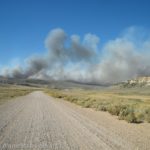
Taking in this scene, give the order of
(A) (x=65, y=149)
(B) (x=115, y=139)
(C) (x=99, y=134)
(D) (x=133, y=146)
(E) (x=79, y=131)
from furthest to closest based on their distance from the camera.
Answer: (E) (x=79, y=131), (C) (x=99, y=134), (B) (x=115, y=139), (D) (x=133, y=146), (A) (x=65, y=149)

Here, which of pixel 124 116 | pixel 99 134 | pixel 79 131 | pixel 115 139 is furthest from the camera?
pixel 124 116

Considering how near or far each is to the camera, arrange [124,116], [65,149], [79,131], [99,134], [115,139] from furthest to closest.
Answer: [124,116], [79,131], [99,134], [115,139], [65,149]

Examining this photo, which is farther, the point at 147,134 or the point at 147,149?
the point at 147,134

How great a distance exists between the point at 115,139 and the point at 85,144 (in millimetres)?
1569

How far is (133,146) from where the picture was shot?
841 centimetres

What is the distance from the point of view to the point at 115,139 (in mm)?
9477

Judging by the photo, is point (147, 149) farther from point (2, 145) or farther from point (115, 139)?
point (2, 145)

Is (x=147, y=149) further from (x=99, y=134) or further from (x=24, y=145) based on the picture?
(x=24, y=145)

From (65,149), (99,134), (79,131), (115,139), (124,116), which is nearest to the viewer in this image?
(65,149)

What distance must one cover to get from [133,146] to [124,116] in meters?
8.32

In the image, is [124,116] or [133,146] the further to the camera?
[124,116]

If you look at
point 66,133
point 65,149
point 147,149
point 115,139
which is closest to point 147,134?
point 115,139

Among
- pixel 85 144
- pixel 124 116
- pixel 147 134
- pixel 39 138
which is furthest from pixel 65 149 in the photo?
pixel 124 116

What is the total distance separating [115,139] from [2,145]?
4429 millimetres
